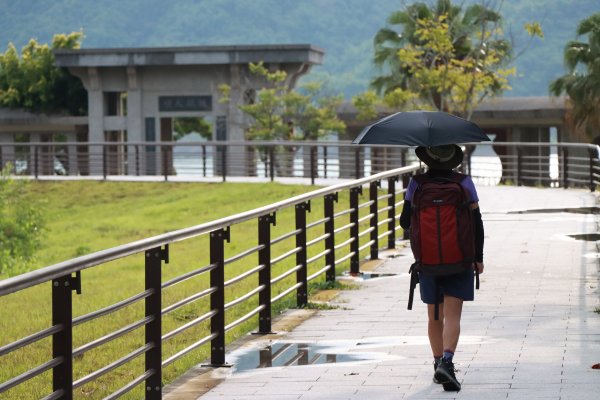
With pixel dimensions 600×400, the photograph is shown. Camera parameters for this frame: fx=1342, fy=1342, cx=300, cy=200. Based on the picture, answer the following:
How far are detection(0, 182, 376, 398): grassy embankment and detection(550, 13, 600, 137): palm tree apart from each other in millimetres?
12871

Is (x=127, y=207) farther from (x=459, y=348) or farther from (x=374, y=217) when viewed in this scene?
(x=459, y=348)

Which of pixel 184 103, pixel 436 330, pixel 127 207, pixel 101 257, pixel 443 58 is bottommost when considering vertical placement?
pixel 127 207

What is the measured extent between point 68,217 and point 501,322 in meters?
26.6

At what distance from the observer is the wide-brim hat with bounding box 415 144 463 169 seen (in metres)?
8.14

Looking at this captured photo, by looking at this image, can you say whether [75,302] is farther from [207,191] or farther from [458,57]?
[458,57]

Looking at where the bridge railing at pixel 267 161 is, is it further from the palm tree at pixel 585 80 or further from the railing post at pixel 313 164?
the palm tree at pixel 585 80

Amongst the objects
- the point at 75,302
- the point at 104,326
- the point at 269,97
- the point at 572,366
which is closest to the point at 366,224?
the point at 75,302

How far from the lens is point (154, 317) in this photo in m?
8.00

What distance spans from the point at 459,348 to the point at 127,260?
1814 cm

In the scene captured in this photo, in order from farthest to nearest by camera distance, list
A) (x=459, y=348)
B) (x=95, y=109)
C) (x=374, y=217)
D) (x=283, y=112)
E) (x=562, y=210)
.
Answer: (x=95, y=109), (x=283, y=112), (x=562, y=210), (x=374, y=217), (x=459, y=348)

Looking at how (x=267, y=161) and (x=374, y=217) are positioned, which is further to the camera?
(x=267, y=161)

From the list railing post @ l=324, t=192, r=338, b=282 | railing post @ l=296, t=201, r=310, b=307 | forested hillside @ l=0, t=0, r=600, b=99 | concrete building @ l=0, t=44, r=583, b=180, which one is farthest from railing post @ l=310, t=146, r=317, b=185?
forested hillside @ l=0, t=0, r=600, b=99

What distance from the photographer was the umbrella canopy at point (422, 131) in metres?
8.11

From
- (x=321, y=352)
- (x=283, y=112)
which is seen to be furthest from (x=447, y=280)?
(x=283, y=112)
